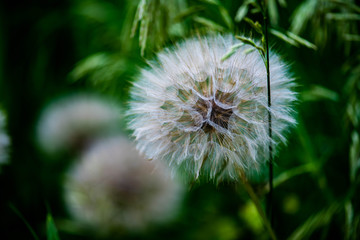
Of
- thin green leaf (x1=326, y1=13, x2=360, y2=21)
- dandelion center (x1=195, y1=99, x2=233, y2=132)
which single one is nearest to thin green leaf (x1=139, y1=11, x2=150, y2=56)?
dandelion center (x1=195, y1=99, x2=233, y2=132)

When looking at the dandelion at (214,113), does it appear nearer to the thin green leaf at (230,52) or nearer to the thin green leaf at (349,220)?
the thin green leaf at (230,52)

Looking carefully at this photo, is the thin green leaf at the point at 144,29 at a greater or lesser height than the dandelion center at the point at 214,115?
greater

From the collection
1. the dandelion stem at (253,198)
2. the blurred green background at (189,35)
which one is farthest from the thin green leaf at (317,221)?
the dandelion stem at (253,198)

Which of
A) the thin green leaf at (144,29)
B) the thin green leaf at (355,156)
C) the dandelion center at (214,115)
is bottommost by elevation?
the thin green leaf at (355,156)

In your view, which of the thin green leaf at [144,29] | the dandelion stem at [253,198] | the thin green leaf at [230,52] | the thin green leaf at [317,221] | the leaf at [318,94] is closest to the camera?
the thin green leaf at [230,52]

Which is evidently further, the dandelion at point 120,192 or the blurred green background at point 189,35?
the dandelion at point 120,192

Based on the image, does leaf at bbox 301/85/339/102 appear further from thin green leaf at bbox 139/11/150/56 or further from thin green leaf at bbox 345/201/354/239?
thin green leaf at bbox 139/11/150/56

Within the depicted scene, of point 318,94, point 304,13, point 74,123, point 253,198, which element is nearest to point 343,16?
point 304,13
